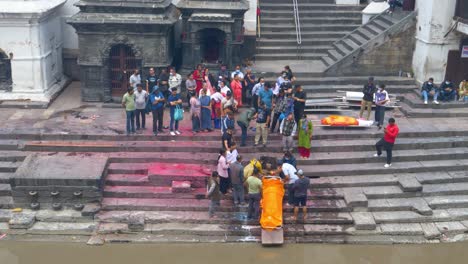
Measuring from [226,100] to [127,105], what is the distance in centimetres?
267

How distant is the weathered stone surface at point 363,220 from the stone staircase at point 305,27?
29.0 ft

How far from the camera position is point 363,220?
1377 centimetres

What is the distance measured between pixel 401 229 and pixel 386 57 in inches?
316

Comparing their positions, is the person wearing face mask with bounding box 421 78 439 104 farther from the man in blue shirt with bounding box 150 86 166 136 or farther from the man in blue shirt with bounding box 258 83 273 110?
the man in blue shirt with bounding box 150 86 166 136

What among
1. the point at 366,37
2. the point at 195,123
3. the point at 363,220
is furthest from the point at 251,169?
the point at 366,37

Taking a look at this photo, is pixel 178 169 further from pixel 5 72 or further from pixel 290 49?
pixel 290 49

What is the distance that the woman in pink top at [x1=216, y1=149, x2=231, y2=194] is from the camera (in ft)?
45.2

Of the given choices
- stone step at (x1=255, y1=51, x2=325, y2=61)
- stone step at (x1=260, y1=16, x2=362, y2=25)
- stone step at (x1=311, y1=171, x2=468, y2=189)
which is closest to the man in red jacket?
stone step at (x1=311, y1=171, x2=468, y2=189)

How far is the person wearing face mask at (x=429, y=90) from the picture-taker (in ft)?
60.0

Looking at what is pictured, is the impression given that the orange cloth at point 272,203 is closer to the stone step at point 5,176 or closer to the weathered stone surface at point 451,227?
the weathered stone surface at point 451,227

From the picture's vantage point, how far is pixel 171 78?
17.6 meters

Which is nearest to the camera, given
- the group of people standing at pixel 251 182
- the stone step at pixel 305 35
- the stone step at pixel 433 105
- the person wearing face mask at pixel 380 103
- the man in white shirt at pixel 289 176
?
the group of people standing at pixel 251 182

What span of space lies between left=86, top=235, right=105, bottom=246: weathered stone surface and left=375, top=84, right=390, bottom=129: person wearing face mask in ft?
27.7

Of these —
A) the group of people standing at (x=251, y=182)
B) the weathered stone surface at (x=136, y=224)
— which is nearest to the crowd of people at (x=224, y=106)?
the group of people standing at (x=251, y=182)
